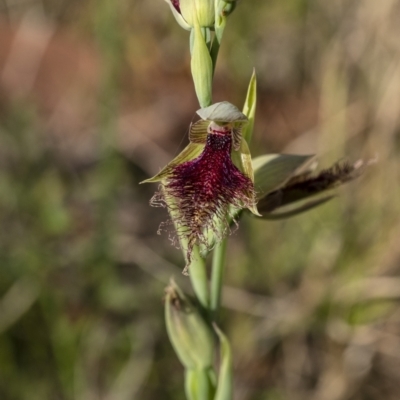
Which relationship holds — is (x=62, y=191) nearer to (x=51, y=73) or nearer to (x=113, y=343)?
(x=113, y=343)

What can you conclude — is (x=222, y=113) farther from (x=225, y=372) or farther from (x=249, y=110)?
(x=225, y=372)

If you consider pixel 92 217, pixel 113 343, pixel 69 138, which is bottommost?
pixel 113 343

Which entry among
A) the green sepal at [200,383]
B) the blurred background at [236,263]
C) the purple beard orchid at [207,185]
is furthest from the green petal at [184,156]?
the blurred background at [236,263]

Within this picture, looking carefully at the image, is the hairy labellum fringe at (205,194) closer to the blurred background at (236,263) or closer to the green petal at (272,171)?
the green petal at (272,171)

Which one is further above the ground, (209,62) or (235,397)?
(209,62)

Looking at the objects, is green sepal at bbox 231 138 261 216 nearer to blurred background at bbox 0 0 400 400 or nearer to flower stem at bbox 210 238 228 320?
flower stem at bbox 210 238 228 320

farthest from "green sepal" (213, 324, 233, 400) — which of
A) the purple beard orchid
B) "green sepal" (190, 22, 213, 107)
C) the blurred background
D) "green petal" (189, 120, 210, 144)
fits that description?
the blurred background

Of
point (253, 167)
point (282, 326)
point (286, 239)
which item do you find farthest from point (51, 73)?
point (253, 167)
